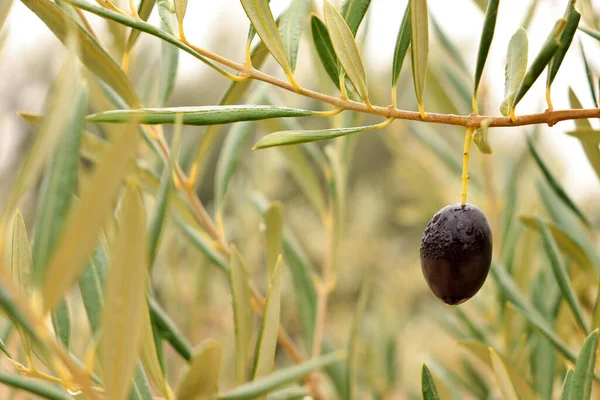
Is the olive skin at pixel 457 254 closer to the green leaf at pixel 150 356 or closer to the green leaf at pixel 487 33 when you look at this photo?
the green leaf at pixel 487 33

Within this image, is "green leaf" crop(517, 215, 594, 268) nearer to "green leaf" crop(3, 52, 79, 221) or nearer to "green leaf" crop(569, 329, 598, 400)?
"green leaf" crop(569, 329, 598, 400)

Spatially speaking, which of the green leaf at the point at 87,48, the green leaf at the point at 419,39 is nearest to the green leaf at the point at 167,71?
the green leaf at the point at 87,48

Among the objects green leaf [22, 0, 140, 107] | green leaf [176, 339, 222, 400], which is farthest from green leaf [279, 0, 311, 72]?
→ green leaf [176, 339, 222, 400]

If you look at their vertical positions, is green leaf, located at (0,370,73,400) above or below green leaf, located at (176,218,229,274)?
below

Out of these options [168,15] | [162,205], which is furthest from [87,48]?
[162,205]

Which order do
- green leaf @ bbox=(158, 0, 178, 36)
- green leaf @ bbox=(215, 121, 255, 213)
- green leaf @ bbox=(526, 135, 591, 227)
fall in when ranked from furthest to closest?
green leaf @ bbox=(215, 121, 255, 213) → green leaf @ bbox=(526, 135, 591, 227) → green leaf @ bbox=(158, 0, 178, 36)

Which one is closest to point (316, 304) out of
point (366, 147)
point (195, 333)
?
point (195, 333)
